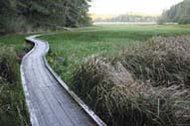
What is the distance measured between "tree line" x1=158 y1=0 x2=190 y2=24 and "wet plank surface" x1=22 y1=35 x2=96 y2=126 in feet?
115

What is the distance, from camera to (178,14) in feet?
150

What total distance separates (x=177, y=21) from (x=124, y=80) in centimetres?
4231

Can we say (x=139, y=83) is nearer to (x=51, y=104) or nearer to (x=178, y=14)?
(x=51, y=104)

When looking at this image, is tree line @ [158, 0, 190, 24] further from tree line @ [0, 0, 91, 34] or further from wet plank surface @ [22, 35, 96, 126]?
wet plank surface @ [22, 35, 96, 126]

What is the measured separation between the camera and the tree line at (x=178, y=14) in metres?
41.4

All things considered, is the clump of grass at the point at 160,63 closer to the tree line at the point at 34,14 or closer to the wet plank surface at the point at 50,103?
the wet plank surface at the point at 50,103

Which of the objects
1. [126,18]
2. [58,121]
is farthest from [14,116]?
[126,18]

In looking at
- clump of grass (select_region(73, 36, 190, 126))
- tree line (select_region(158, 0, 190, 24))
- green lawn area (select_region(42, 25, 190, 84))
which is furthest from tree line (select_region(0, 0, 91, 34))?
clump of grass (select_region(73, 36, 190, 126))

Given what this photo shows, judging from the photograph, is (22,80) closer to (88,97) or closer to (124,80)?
(88,97)

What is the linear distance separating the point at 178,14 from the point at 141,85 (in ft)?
138

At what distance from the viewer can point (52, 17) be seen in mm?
31031

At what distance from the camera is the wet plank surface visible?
16.4ft

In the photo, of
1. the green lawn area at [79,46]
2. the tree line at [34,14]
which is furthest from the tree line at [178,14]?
the green lawn area at [79,46]

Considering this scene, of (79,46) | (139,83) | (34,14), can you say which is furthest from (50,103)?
(34,14)
